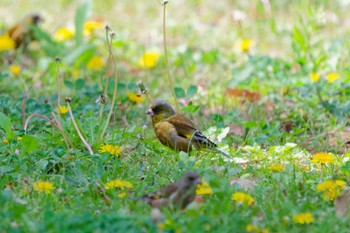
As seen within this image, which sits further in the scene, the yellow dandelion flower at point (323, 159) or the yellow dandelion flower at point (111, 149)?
the yellow dandelion flower at point (111, 149)

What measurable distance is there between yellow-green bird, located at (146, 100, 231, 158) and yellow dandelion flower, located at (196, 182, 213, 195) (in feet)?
2.93

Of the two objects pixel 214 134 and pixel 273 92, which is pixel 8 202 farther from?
pixel 273 92

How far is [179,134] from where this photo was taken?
448 cm

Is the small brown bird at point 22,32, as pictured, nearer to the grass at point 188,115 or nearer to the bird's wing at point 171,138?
the grass at point 188,115

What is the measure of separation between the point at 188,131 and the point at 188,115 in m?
0.89

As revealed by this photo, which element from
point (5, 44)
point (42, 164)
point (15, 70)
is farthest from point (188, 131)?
Result: point (5, 44)

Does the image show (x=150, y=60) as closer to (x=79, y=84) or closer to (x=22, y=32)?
(x=79, y=84)

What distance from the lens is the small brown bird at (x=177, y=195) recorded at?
3332 mm

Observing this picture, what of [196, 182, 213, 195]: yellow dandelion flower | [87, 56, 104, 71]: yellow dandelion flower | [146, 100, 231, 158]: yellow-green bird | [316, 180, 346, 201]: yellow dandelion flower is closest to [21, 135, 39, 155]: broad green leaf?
[146, 100, 231, 158]: yellow-green bird

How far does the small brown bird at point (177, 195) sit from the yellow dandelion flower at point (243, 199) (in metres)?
0.20

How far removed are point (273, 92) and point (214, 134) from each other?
4.96ft

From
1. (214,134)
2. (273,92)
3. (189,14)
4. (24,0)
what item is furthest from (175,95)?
(24,0)

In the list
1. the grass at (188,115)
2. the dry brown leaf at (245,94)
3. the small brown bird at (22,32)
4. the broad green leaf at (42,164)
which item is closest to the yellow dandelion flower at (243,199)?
the grass at (188,115)

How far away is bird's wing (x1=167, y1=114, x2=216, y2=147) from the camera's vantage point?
4410 millimetres
